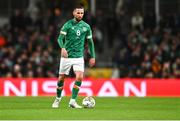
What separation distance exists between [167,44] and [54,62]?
5.09 metres

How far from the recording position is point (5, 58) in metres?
30.9

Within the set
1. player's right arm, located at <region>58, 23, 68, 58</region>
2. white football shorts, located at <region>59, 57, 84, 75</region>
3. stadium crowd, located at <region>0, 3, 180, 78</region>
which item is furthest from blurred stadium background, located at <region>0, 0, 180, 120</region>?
player's right arm, located at <region>58, 23, 68, 58</region>

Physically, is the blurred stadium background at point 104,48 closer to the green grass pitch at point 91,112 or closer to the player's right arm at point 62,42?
the green grass pitch at point 91,112

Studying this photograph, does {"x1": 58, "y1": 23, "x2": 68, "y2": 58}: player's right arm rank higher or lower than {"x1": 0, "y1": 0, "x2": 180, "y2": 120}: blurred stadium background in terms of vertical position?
higher

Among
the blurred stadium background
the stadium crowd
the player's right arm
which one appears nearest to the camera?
the player's right arm

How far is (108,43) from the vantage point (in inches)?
1305

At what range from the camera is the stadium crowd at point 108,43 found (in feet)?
99.1

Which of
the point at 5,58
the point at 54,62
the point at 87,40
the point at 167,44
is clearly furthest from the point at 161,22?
the point at 87,40

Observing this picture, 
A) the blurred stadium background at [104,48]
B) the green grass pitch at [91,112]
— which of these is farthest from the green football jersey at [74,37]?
the blurred stadium background at [104,48]

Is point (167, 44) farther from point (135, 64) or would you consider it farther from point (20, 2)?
point (20, 2)

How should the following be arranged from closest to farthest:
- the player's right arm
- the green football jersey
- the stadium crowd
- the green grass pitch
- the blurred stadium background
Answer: the green grass pitch, the player's right arm, the green football jersey, the blurred stadium background, the stadium crowd

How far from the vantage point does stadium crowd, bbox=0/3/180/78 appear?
30.2m

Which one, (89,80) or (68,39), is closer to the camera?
(68,39)

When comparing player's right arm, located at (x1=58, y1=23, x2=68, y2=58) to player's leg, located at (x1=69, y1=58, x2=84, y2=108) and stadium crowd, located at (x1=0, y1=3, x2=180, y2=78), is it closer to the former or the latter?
player's leg, located at (x1=69, y1=58, x2=84, y2=108)
